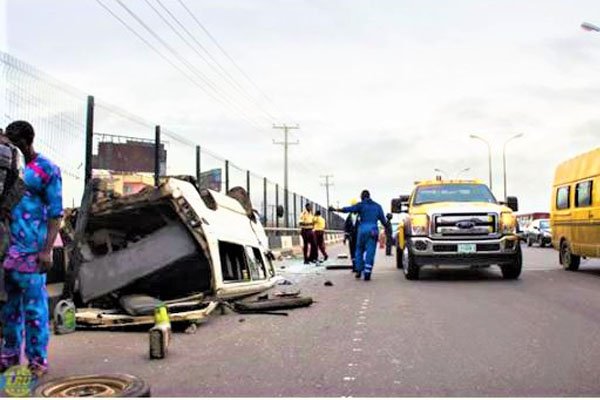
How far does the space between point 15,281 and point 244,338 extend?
275 centimetres

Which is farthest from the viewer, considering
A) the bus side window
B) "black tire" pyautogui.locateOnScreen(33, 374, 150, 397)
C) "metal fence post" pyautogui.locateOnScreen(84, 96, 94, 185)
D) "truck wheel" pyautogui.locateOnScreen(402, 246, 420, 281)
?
the bus side window

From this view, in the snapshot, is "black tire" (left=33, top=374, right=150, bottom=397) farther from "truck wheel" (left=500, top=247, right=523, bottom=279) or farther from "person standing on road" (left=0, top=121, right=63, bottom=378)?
"truck wheel" (left=500, top=247, right=523, bottom=279)

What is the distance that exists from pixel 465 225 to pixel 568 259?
428 cm

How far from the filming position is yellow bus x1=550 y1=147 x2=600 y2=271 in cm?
1423

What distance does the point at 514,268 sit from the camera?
13.4 meters

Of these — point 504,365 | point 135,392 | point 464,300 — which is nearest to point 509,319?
point 464,300

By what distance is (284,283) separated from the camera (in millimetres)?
13477

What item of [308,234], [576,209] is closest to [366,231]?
[576,209]

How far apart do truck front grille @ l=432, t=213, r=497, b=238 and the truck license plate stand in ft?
0.73

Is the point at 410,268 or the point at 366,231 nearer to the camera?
the point at 410,268

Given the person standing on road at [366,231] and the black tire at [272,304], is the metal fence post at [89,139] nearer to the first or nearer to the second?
the black tire at [272,304]

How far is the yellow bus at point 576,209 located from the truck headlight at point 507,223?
6.23ft

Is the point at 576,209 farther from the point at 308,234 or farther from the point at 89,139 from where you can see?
the point at 89,139

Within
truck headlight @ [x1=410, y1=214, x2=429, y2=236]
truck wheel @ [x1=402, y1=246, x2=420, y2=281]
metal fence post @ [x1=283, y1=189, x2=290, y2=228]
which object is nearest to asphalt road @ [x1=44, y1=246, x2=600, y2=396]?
truck headlight @ [x1=410, y1=214, x2=429, y2=236]
